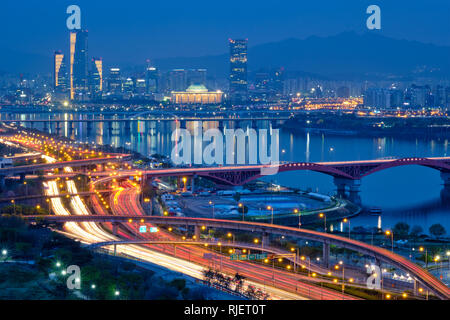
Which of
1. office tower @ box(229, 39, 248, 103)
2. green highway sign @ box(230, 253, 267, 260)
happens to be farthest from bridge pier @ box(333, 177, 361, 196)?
office tower @ box(229, 39, 248, 103)

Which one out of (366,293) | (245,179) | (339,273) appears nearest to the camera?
(366,293)

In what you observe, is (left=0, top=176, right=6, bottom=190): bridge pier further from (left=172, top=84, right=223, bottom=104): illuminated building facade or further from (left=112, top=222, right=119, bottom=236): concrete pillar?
(left=172, top=84, right=223, bottom=104): illuminated building facade

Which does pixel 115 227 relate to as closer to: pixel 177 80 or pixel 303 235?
pixel 303 235

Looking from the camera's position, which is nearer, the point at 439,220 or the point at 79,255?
the point at 79,255

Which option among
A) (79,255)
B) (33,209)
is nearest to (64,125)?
(33,209)
